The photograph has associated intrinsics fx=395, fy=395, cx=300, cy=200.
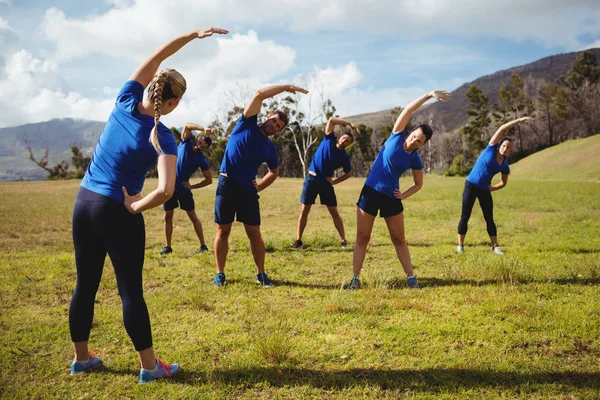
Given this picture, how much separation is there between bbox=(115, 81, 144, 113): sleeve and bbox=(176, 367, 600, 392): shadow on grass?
2.31 metres

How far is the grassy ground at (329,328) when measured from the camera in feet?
10.9

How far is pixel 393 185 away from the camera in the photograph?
5.66 m

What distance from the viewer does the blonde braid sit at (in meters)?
2.76

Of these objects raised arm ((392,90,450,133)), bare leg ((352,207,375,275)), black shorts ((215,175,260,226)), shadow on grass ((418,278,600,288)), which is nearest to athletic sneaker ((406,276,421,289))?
shadow on grass ((418,278,600,288))

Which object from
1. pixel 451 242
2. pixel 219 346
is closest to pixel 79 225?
pixel 219 346

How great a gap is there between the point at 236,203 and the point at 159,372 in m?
2.88

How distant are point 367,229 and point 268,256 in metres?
2.79

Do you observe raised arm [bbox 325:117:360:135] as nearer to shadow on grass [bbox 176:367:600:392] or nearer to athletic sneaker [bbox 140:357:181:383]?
shadow on grass [bbox 176:367:600:392]

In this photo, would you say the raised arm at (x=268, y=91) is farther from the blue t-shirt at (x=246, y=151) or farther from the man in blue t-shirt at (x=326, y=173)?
the man in blue t-shirt at (x=326, y=173)

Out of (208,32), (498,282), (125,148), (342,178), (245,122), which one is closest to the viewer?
(125,148)

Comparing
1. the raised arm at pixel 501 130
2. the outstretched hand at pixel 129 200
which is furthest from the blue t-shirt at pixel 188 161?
the raised arm at pixel 501 130

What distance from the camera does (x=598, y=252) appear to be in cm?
786

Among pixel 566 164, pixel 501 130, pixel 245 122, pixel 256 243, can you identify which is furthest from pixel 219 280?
pixel 566 164

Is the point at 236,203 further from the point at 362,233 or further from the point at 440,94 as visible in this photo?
the point at 440,94
